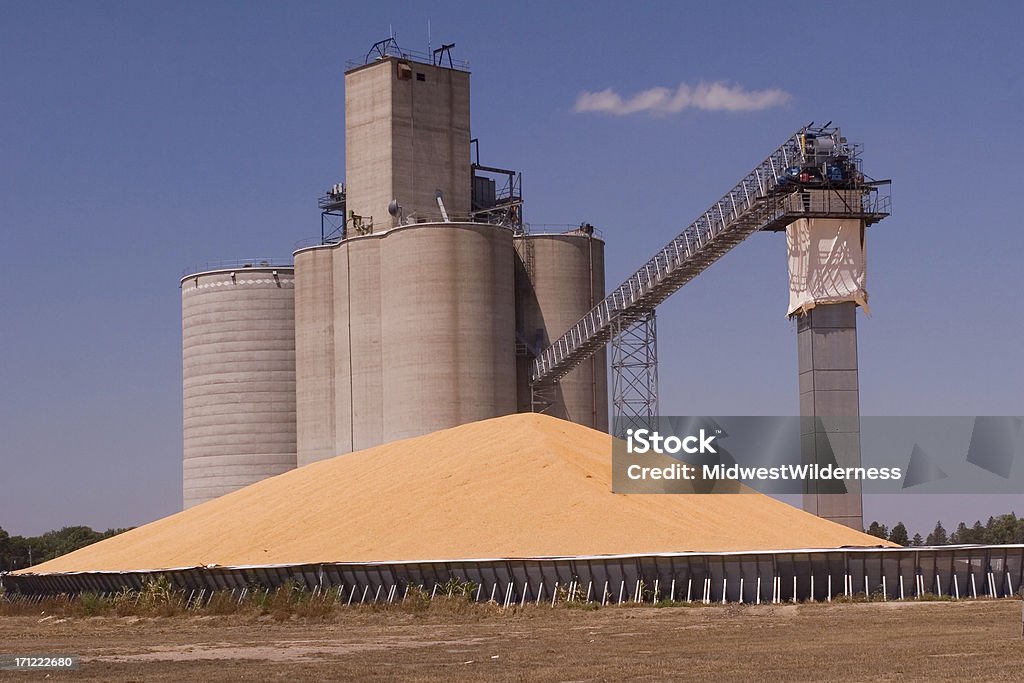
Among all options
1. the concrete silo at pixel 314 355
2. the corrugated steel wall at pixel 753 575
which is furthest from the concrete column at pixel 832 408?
the concrete silo at pixel 314 355

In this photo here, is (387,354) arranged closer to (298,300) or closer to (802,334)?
(298,300)

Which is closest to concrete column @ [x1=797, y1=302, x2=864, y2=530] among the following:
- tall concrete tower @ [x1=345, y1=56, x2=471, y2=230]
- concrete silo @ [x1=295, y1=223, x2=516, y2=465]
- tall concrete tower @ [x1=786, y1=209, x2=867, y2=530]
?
Answer: tall concrete tower @ [x1=786, y1=209, x2=867, y2=530]

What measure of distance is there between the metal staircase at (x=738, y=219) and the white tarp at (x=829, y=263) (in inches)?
20.8

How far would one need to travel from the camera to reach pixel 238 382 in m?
86.9

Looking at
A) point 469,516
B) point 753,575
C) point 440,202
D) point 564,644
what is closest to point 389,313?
point 440,202

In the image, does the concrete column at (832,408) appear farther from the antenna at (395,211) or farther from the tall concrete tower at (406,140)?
the tall concrete tower at (406,140)

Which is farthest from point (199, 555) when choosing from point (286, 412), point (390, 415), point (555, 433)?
point (286, 412)

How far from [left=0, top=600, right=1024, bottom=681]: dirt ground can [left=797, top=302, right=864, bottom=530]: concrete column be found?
22.3 meters

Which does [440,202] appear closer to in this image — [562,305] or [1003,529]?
[562,305]

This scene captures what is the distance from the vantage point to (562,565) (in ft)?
129

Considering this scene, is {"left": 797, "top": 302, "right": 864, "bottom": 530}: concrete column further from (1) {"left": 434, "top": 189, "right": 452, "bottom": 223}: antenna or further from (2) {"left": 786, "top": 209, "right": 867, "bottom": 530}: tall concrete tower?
(1) {"left": 434, "top": 189, "right": 452, "bottom": 223}: antenna

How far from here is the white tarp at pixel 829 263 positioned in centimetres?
6006

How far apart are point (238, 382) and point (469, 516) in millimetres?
43057

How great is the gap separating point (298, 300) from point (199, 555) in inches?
1461
